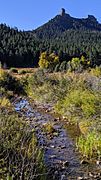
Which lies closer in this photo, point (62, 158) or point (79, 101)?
point (62, 158)

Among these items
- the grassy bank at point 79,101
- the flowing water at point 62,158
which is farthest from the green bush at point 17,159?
the grassy bank at point 79,101

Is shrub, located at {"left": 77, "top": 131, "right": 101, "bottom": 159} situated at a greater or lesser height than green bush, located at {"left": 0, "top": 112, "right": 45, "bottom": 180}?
lesser

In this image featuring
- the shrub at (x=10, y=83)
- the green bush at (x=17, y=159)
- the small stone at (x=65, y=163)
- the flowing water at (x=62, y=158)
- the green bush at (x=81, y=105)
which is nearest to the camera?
the green bush at (x=17, y=159)

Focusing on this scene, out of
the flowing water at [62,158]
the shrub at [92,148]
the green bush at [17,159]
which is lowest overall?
the flowing water at [62,158]

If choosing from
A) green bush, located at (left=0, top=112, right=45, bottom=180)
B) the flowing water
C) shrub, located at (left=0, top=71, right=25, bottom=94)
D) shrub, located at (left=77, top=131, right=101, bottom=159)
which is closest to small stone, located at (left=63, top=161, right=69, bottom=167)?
the flowing water

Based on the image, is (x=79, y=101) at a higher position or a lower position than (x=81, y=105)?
higher

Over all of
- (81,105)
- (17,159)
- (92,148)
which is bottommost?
(92,148)

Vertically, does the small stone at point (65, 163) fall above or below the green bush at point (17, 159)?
below

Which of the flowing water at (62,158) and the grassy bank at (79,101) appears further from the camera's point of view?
the grassy bank at (79,101)

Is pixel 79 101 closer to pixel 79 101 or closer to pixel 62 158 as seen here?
pixel 79 101

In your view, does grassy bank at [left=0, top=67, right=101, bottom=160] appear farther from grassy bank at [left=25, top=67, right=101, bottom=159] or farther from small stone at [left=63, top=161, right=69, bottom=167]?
small stone at [left=63, top=161, right=69, bottom=167]

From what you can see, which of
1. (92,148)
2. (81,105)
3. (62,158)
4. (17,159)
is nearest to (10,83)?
(81,105)

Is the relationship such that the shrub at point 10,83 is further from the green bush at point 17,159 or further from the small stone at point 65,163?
the green bush at point 17,159

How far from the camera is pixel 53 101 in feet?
119
